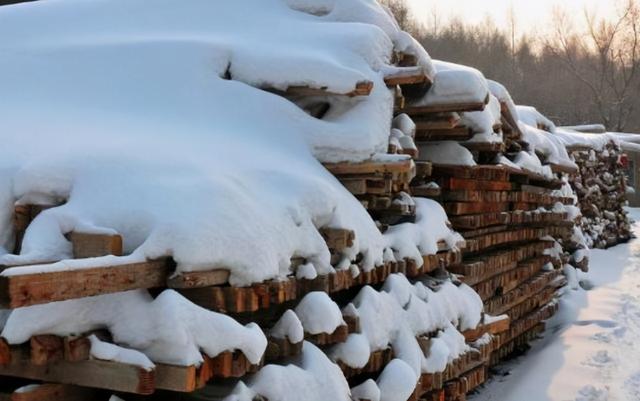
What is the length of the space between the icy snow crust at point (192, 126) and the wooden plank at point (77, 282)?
6cm

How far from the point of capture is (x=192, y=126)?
3.80 m

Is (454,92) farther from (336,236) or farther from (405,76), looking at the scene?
(336,236)

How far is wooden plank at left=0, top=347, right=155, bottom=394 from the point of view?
2.28m

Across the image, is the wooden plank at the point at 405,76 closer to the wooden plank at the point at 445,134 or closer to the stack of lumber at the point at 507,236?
the wooden plank at the point at 445,134

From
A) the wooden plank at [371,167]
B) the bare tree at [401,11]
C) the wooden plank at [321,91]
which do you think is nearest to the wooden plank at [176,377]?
the wooden plank at [371,167]

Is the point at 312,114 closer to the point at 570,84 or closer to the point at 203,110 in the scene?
the point at 203,110

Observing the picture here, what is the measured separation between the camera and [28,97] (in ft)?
12.9

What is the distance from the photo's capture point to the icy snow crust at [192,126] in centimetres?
272

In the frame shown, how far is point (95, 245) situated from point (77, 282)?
1.03 ft

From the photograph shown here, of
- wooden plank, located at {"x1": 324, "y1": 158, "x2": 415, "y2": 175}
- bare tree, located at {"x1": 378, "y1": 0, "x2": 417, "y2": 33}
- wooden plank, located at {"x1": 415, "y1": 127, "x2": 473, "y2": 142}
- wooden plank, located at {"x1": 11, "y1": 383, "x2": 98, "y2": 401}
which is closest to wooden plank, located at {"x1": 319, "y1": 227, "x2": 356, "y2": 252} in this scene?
wooden plank, located at {"x1": 324, "y1": 158, "x2": 415, "y2": 175}

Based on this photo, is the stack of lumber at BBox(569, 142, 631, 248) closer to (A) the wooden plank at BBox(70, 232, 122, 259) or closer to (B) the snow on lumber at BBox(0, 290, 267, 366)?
(B) the snow on lumber at BBox(0, 290, 267, 366)

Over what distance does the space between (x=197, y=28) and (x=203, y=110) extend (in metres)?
1.21

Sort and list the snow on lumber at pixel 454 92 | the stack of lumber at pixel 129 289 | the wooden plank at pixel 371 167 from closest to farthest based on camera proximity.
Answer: the stack of lumber at pixel 129 289 < the wooden plank at pixel 371 167 < the snow on lumber at pixel 454 92

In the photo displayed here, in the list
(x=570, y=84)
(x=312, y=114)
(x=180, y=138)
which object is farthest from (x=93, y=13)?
(x=570, y=84)
